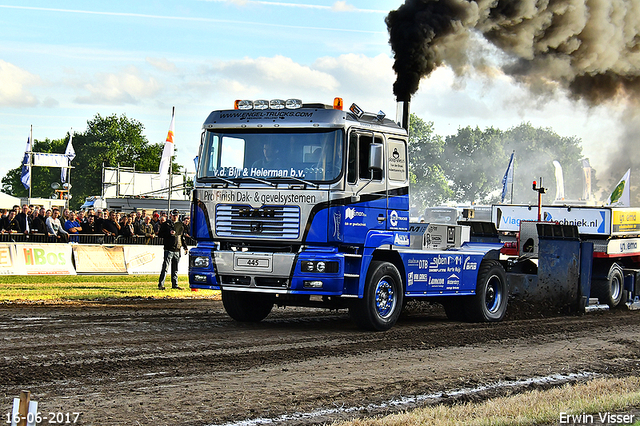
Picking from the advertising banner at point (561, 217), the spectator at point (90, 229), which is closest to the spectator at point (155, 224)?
the spectator at point (90, 229)

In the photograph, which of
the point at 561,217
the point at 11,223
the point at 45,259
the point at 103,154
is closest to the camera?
the point at 561,217

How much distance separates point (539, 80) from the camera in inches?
850

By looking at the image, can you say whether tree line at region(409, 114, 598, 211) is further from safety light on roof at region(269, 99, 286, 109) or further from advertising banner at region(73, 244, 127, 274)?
safety light on roof at region(269, 99, 286, 109)

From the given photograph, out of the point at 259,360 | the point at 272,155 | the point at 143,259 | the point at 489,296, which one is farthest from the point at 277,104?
the point at 143,259

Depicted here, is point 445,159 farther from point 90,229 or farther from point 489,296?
point 489,296

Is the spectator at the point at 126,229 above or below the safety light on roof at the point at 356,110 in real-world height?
below

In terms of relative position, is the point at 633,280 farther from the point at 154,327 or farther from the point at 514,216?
Answer: the point at 154,327

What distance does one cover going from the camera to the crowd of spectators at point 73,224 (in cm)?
2156

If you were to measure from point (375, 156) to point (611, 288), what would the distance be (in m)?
8.06

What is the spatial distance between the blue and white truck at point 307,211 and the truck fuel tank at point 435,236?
55cm

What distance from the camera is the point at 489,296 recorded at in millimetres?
14078

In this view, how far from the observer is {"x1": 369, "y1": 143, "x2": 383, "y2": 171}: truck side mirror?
11.0 metres

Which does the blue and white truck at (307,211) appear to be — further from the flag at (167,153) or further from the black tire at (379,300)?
the flag at (167,153)

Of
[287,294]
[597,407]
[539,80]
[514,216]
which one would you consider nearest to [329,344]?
[287,294]
